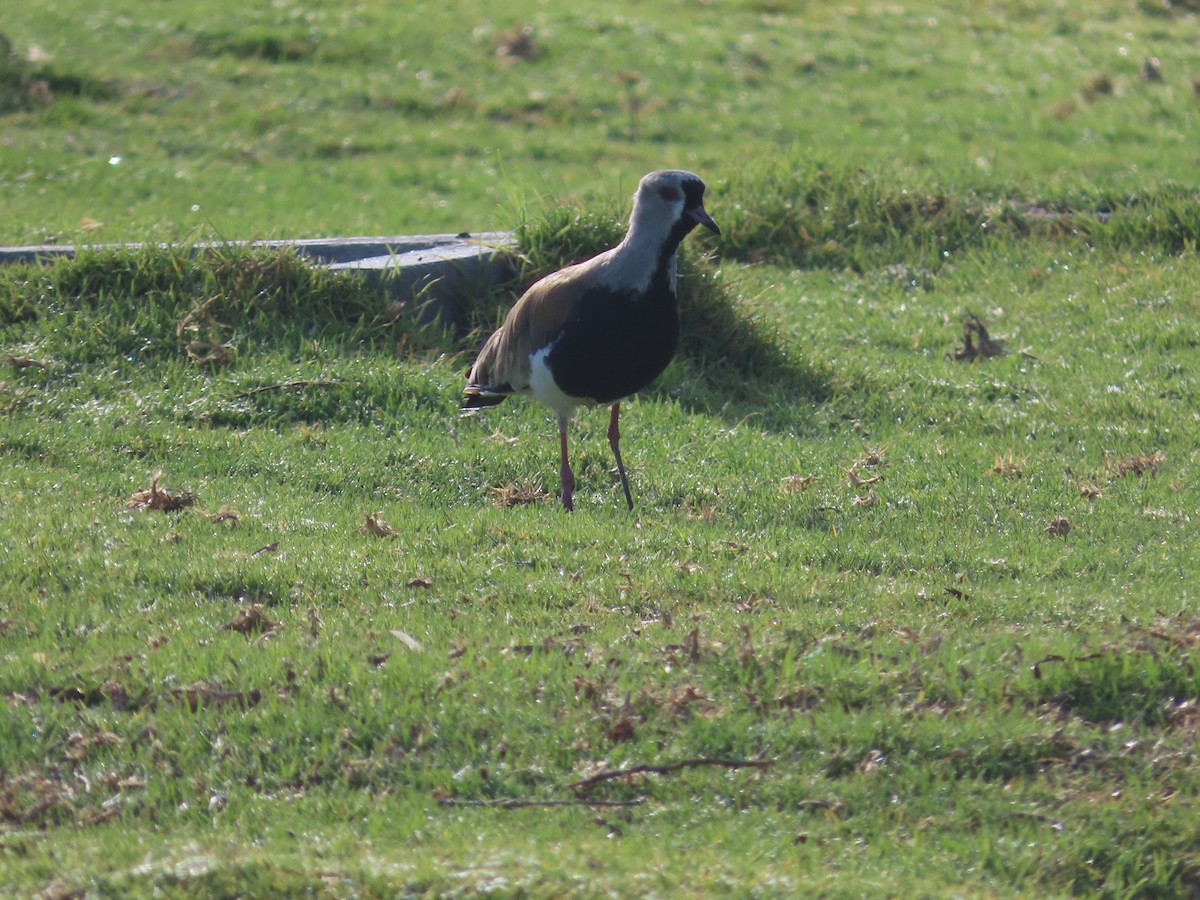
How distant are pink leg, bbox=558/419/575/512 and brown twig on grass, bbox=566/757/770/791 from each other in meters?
2.59

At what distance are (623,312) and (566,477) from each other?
3.04 feet

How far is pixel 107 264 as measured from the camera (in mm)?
9172

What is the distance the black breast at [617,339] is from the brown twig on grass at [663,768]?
8.87 ft

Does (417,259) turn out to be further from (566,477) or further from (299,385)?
(566,477)

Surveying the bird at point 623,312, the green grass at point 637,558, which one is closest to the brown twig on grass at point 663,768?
the green grass at point 637,558

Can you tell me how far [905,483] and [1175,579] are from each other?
A: 1739 millimetres

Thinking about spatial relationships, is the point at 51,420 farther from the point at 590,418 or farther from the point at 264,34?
the point at 264,34

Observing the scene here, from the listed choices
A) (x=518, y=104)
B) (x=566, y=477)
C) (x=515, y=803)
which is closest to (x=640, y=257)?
(x=566, y=477)

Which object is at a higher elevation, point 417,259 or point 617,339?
point 617,339

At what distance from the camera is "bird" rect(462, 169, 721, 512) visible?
696 cm

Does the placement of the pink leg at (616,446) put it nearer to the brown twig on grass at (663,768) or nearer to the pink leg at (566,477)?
the pink leg at (566,477)

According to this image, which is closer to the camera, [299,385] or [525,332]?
[525,332]

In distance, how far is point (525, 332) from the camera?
754 cm

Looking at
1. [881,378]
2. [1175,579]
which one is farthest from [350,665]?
[881,378]
